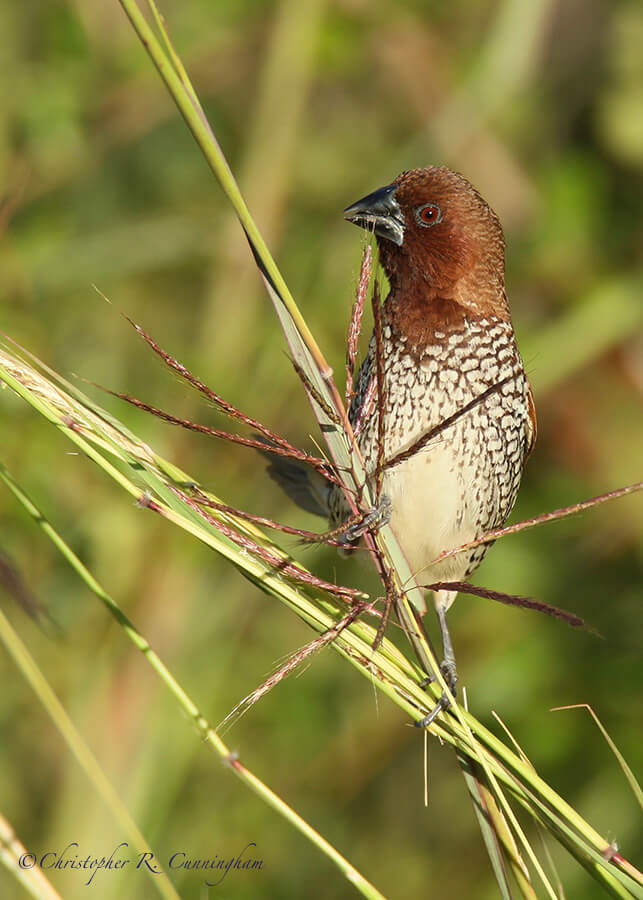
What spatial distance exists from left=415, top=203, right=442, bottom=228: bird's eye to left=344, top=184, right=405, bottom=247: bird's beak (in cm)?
4

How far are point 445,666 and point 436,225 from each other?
1019mm

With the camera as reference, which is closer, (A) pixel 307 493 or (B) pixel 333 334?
(A) pixel 307 493

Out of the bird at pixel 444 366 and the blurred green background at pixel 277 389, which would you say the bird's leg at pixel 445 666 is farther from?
the blurred green background at pixel 277 389

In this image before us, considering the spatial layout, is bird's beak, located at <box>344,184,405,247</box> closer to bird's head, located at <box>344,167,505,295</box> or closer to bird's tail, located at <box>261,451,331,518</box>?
bird's head, located at <box>344,167,505,295</box>

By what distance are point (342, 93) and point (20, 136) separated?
1629mm

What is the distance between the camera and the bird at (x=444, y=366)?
2252 mm

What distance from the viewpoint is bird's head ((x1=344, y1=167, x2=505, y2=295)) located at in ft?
7.66

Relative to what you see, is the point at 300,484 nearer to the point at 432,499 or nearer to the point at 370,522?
the point at 432,499

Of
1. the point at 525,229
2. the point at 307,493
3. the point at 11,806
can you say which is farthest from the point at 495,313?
the point at 11,806

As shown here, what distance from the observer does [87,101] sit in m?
3.31

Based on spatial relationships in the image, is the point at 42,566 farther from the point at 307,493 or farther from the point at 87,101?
the point at 87,101

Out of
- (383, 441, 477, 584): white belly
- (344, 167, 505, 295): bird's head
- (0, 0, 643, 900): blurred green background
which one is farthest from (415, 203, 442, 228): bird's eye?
(0, 0, 643, 900): blurred green background

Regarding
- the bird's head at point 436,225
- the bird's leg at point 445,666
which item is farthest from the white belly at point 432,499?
the bird's head at point 436,225

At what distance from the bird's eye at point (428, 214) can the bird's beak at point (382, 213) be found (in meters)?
0.04
